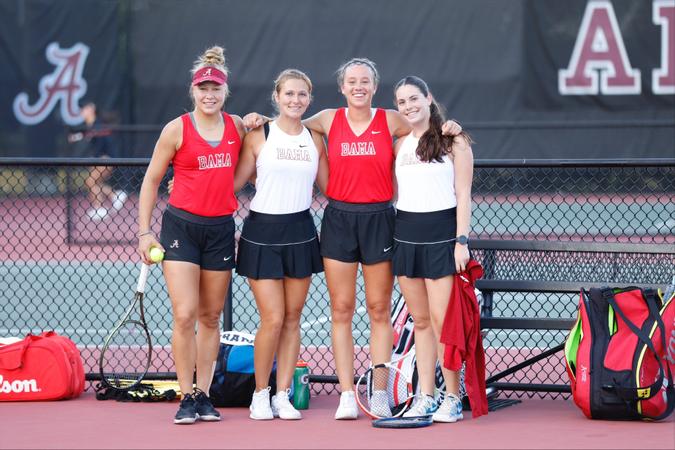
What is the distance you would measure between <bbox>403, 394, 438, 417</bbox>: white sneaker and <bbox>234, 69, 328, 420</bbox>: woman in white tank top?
596 mm

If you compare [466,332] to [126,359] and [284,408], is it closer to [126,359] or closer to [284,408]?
[284,408]

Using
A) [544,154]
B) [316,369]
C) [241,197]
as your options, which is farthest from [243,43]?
[316,369]

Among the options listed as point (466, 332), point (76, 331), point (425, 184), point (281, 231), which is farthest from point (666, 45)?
point (281, 231)

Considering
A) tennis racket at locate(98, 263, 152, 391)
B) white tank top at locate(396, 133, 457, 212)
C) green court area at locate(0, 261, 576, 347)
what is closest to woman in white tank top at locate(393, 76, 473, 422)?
white tank top at locate(396, 133, 457, 212)

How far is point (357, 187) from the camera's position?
20.0ft

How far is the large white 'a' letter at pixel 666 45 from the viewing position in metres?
16.5

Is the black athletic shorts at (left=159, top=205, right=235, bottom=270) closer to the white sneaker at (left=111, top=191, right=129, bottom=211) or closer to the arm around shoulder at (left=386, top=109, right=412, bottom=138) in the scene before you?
the arm around shoulder at (left=386, top=109, right=412, bottom=138)

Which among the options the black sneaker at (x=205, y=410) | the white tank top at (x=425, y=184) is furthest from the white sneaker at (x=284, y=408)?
the white tank top at (x=425, y=184)

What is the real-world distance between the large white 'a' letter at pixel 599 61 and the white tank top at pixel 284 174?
1115cm

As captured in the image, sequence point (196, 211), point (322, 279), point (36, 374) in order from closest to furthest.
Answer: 1. point (196, 211)
2. point (36, 374)
3. point (322, 279)

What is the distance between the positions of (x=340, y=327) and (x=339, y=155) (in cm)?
89

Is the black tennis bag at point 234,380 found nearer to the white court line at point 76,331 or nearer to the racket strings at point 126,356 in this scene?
the racket strings at point 126,356

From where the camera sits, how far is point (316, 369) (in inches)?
314

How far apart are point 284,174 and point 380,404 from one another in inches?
51.0
